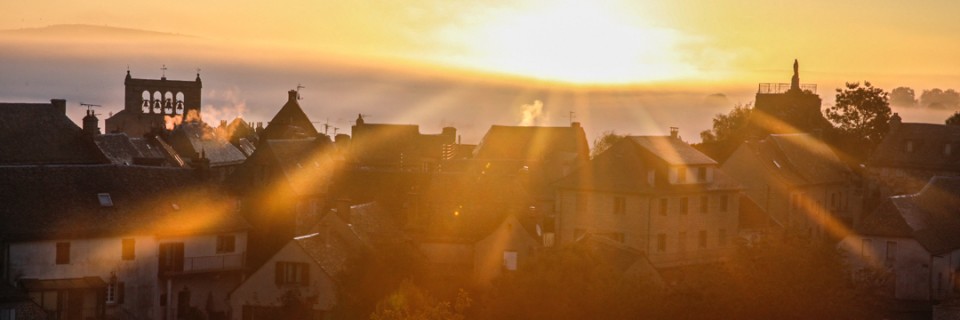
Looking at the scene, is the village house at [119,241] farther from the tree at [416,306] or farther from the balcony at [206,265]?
the tree at [416,306]

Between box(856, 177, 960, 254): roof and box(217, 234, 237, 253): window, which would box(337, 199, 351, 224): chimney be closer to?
box(217, 234, 237, 253): window

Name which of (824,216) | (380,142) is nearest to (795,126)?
(824,216)

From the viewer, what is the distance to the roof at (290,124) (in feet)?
389

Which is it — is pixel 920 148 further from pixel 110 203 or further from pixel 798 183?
pixel 110 203

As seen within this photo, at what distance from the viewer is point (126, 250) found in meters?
82.9

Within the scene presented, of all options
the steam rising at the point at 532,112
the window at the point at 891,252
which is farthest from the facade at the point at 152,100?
the window at the point at 891,252

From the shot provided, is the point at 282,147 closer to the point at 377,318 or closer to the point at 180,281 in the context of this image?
the point at 180,281

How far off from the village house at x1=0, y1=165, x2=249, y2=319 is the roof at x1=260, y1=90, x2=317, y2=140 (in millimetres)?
28779

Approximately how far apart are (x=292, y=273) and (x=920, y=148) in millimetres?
51914

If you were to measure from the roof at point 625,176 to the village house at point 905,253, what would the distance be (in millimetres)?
8223

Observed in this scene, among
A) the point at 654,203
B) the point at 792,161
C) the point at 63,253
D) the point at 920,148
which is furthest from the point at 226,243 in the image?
the point at 920,148

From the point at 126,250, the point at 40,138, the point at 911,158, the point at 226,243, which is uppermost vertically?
the point at 911,158

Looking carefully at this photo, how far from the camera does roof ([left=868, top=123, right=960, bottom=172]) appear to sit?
4451 inches

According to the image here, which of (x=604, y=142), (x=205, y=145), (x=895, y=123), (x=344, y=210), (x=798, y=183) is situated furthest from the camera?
(x=604, y=142)
